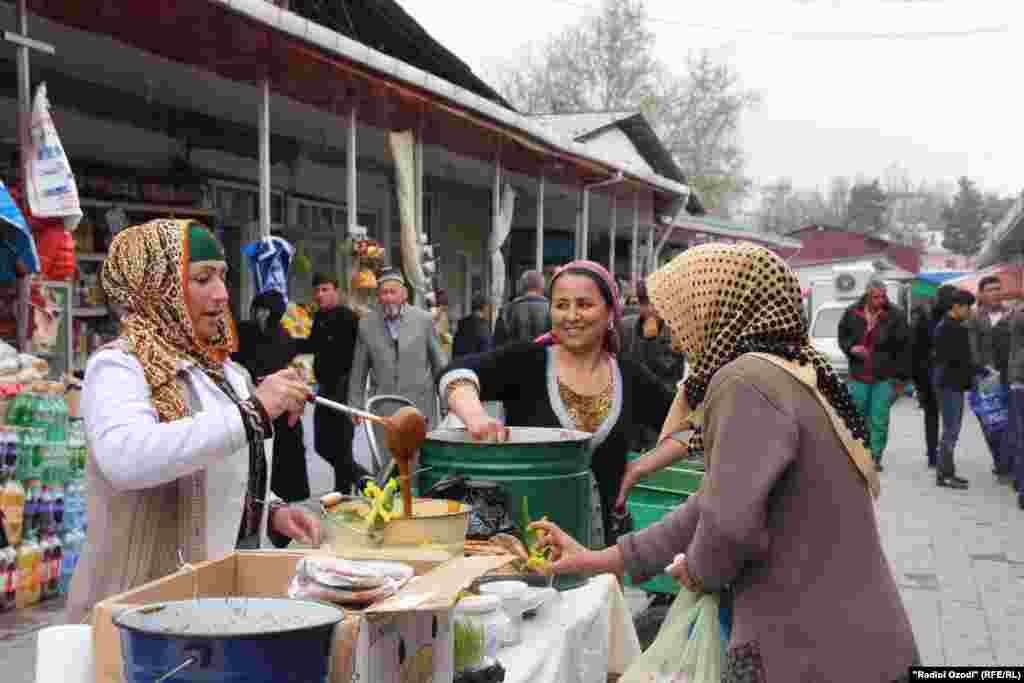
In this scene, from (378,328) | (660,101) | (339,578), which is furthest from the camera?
(660,101)

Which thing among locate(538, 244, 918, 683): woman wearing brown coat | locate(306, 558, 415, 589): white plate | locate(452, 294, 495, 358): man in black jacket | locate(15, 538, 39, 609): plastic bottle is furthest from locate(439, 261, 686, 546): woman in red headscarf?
locate(452, 294, 495, 358): man in black jacket

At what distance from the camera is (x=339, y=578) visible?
2.16 metres

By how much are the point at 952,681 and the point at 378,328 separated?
21.1 feet

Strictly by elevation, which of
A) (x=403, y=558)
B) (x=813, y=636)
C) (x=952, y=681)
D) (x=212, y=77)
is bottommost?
(x=952, y=681)

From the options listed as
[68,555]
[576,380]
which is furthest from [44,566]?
[576,380]

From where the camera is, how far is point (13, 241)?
6121 mm

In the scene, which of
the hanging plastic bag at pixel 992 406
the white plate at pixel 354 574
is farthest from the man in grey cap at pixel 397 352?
the hanging plastic bag at pixel 992 406

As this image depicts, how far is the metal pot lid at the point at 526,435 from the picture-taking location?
369 cm

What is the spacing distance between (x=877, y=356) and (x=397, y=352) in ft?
18.2

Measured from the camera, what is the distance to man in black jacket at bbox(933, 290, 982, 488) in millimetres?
11891

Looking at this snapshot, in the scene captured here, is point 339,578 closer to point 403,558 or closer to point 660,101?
point 403,558

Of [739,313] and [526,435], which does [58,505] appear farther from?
[739,313]

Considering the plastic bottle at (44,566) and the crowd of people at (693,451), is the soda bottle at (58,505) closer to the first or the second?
the plastic bottle at (44,566)

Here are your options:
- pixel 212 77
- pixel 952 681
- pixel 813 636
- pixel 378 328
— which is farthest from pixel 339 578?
pixel 212 77
